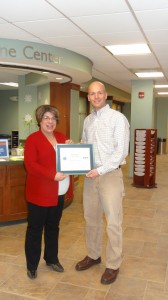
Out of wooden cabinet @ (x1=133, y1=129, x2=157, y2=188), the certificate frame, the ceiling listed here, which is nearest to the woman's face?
the ceiling

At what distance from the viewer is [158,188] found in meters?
7.57

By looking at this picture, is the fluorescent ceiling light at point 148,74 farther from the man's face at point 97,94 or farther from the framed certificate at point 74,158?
the framed certificate at point 74,158

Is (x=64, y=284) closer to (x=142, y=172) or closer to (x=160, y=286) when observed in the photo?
(x=160, y=286)

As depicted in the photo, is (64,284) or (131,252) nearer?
(64,284)

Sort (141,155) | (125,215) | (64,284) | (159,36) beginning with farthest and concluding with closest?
(141,155) → (125,215) → (159,36) → (64,284)

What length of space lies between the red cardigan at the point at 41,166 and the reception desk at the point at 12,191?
1730 millimetres

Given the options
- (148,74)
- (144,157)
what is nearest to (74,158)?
(144,157)

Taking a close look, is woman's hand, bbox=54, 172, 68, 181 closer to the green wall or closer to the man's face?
the man's face

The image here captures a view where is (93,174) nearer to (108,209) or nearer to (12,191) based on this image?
(108,209)

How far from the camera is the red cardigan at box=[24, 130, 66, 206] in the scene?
2.81 meters

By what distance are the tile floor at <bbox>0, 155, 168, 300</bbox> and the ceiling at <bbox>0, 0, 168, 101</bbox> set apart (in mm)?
2686

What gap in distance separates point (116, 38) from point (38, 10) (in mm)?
1431

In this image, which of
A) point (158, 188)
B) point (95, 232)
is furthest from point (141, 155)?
point (95, 232)

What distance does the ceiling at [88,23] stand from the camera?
3.16 meters
